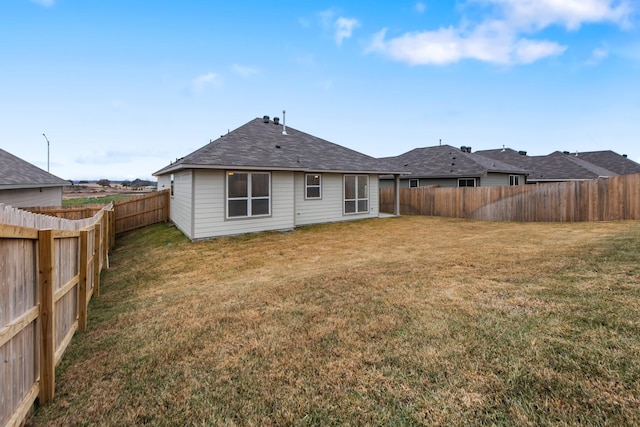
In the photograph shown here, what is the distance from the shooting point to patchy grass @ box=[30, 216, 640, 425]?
250cm

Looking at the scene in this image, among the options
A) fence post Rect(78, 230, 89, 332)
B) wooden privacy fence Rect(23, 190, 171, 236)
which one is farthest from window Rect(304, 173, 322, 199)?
fence post Rect(78, 230, 89, 332)

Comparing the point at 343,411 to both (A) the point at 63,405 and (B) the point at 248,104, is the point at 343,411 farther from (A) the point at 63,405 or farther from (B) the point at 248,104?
(B) the point at 248,104

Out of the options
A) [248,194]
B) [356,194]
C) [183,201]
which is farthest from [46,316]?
[356,194]

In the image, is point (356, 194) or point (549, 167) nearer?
point (356, 194)

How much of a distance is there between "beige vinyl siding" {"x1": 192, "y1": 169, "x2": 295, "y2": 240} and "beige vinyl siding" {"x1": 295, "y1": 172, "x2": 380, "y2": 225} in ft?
4.46

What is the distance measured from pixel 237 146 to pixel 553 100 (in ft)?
71.3

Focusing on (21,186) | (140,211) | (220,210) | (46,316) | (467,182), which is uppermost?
(467,182)

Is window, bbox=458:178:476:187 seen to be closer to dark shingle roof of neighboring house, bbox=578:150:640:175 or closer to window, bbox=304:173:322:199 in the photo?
window, bbox=304:173:322:199

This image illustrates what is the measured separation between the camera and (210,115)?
2272 centimetres

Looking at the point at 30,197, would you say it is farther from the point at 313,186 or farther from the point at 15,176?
the point at 313,186

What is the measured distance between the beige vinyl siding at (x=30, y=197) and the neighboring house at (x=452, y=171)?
19807mm

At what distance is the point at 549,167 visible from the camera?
87.5 feet

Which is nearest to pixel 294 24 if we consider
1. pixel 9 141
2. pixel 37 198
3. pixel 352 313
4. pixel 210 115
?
pixel 210 115

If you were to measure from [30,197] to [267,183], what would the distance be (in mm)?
10515
